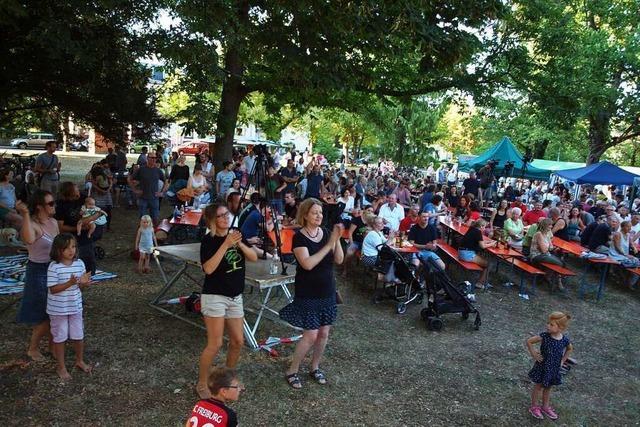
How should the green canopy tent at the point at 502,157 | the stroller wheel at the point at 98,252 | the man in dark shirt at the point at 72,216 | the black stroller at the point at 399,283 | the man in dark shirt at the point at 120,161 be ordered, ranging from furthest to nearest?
1. the green canopy tent at the point at 502,157
2. the man in dark shirt at the point at 120,161
3. the stroller wheel at the point at 98,252
4. the black stroller at the point at 399,283
5. the man in dark shirt at the point at 72,216

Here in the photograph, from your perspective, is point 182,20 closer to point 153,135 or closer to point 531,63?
point 153,135

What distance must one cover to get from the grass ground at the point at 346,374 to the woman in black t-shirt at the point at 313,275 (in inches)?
28.9

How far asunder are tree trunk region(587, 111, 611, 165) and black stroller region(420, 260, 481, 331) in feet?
65.0

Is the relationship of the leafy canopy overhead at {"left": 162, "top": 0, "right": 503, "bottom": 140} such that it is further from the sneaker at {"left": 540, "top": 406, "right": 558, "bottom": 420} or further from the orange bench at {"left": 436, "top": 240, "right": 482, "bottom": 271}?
the sneaker at {"left": 540, "top": 406, "right": 558, "bottom": 420}

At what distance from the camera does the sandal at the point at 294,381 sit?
15.0 ft

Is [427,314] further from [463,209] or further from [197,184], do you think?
[463,209]

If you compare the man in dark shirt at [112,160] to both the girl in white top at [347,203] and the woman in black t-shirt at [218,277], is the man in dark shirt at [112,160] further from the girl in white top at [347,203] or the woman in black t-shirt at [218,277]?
the woman in black t-shirt at [218,277]

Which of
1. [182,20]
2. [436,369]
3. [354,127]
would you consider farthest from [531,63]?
[354,127]

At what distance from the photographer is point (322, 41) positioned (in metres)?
9.09

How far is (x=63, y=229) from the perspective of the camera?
5.48 metres

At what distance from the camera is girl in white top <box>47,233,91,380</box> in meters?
4.08

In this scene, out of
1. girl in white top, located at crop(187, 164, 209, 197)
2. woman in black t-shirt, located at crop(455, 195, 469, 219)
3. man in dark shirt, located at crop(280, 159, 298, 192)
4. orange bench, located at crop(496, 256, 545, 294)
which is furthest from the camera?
man in dark shirt, located at crop(280, 159, 298, 192)

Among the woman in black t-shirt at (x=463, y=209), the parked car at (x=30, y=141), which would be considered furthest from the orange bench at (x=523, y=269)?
the parked car at (x=30, y=141)

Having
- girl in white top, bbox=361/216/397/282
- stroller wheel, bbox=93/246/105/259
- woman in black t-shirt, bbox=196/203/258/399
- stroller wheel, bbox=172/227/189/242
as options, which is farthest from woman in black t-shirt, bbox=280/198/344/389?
stroller wheel, bbox=172/227/189/242
